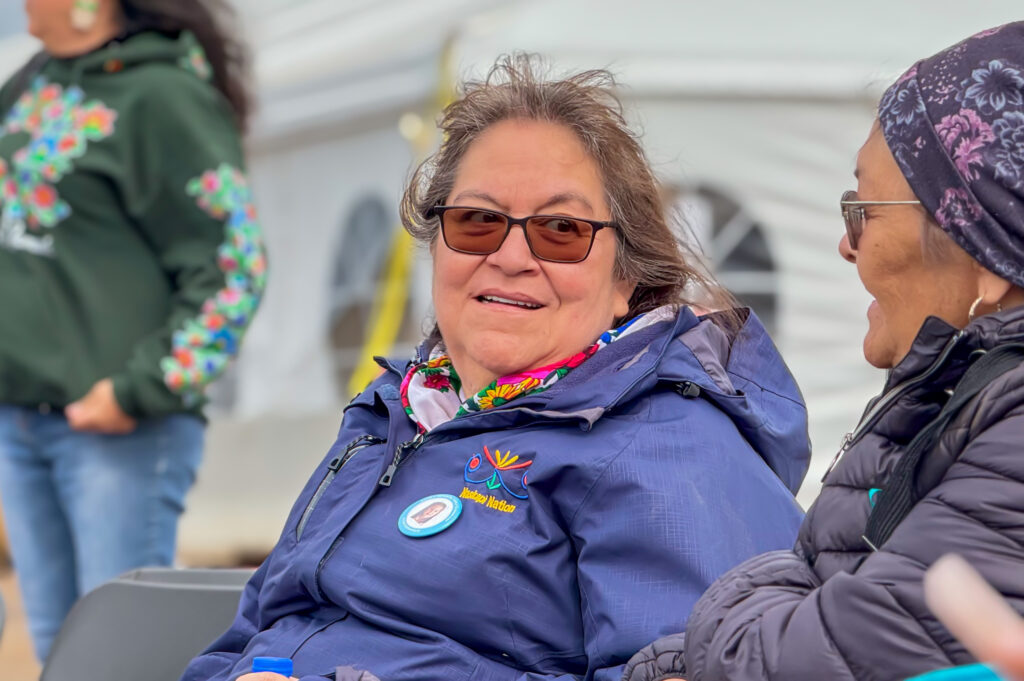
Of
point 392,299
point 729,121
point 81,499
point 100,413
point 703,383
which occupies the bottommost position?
point 392,299

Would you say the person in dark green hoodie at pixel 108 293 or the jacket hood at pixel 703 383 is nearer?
the jacket hood at pixel 703 383

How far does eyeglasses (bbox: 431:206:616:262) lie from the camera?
2.31 metres

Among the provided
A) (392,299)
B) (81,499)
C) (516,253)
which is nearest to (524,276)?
(516,253)

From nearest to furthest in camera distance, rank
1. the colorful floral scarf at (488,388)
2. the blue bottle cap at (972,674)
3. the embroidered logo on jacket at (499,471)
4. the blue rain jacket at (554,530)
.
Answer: the blue bottle cap at (972,674), the blue rain jacket at (554,530), the embroidered logo on jacket at (499,471), the colorful floral scarf at (488,388)

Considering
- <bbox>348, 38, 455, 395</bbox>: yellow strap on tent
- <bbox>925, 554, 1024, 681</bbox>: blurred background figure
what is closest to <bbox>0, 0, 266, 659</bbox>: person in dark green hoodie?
<bbox>925, 554, 1024, 681</bbox>: blurred background figure

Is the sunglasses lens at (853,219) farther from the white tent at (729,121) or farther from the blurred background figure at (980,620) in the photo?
the white tent at (729,121)

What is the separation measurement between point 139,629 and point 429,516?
2.08ft

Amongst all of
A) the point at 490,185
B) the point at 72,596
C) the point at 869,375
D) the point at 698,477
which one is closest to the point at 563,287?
the point at 490,185

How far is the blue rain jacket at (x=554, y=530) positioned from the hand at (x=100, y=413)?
976 millimetres

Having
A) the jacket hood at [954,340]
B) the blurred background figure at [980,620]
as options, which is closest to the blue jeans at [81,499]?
the jacket hood at [954,340]

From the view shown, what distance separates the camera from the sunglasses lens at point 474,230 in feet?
7.67

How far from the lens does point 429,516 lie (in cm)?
206

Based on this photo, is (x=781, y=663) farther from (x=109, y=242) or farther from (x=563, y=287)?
(x=109, y=242)

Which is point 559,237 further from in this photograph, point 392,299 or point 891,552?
point 392,299
